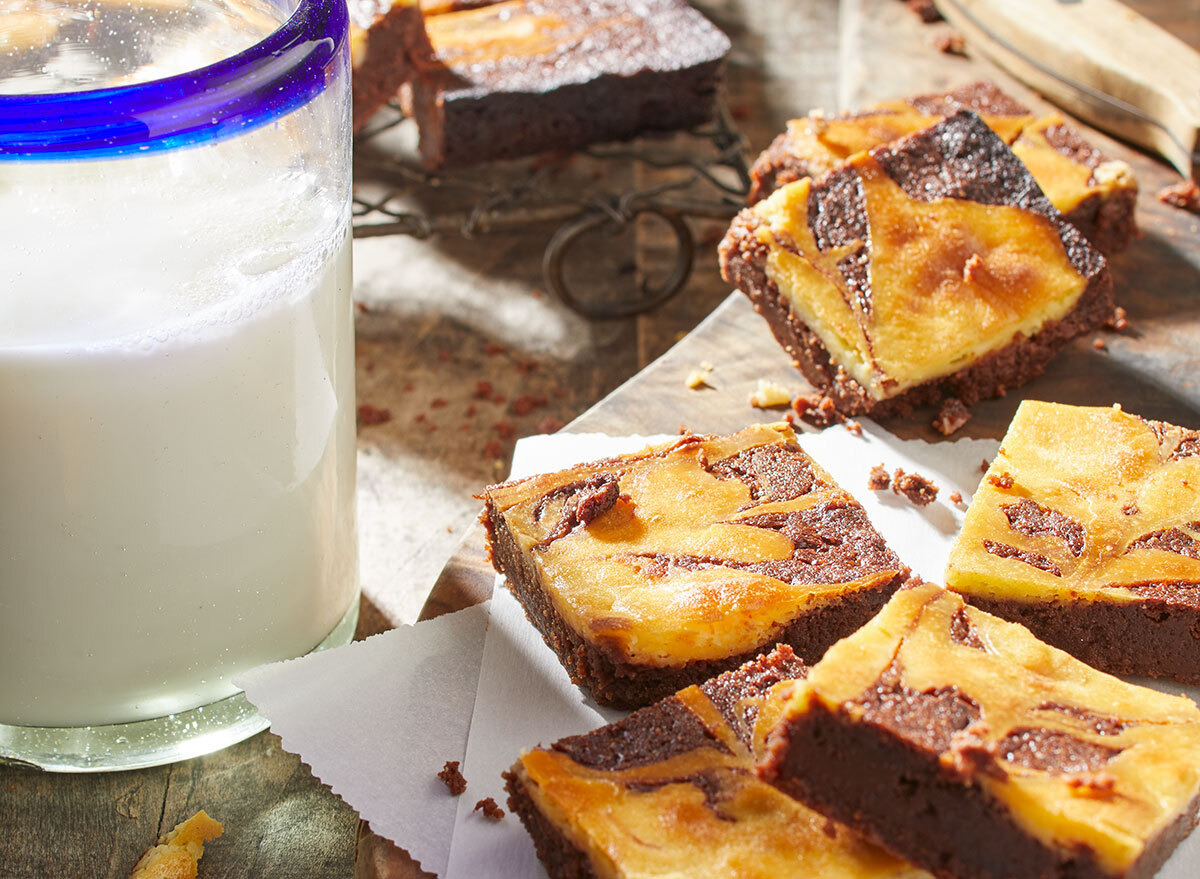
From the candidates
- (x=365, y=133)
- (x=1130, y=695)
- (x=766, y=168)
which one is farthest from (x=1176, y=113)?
(x=365, y=133)

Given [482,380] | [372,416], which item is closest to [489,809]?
[372,416]

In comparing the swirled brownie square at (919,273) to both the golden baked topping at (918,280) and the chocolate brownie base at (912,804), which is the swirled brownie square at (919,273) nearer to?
the golden baked topping at (918,280)

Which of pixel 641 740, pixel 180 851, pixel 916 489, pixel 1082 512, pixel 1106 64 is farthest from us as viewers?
pixel 1106 64

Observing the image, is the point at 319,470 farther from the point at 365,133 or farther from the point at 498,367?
the point at 365,133

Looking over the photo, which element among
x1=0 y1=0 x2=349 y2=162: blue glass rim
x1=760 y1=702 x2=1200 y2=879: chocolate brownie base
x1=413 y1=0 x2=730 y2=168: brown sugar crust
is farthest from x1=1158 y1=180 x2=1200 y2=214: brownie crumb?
x1=0 y1=0 x2=349 y2=162: blue glass rim

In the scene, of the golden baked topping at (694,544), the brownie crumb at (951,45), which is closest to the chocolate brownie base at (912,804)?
the golden baked topping at (694,544)

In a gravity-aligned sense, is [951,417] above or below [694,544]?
below

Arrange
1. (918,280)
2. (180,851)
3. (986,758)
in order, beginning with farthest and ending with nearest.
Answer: (918,280)
(180,851)
(986,758)

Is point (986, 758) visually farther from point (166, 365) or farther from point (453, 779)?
point (166, 365)
